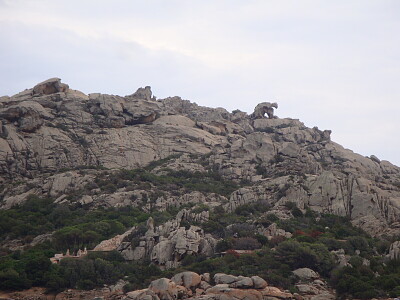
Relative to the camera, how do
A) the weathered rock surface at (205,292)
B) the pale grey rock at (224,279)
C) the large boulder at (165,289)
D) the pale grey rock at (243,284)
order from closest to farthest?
the weathered rock surface at (205,292) → the large boulder at (165,289) → the pale grey rock at (243,284) → the pale grey rock at (224,279)

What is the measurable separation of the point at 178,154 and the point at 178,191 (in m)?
16.1

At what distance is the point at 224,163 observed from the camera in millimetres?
92312

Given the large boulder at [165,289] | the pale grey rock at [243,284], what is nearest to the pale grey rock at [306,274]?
the pale grey rock at [243,284]

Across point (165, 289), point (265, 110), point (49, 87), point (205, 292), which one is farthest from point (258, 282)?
point (265, 110)

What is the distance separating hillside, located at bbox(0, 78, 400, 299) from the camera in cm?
5797

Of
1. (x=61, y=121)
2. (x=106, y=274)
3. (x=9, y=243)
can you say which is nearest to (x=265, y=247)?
(x=106, y=274)

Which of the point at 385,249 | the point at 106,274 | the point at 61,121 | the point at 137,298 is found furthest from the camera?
the point at 61,121

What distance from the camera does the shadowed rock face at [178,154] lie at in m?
71.8

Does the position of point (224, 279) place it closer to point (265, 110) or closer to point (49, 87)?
point (49, 87)

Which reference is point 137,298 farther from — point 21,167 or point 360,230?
point 21,167

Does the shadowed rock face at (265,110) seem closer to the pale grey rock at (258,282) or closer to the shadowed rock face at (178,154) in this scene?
the shadowed rock face at (178,154)

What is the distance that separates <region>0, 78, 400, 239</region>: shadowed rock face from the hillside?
193 millimetres

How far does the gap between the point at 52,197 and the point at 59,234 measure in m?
13.9

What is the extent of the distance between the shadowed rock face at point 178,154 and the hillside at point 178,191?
0.19 metres
